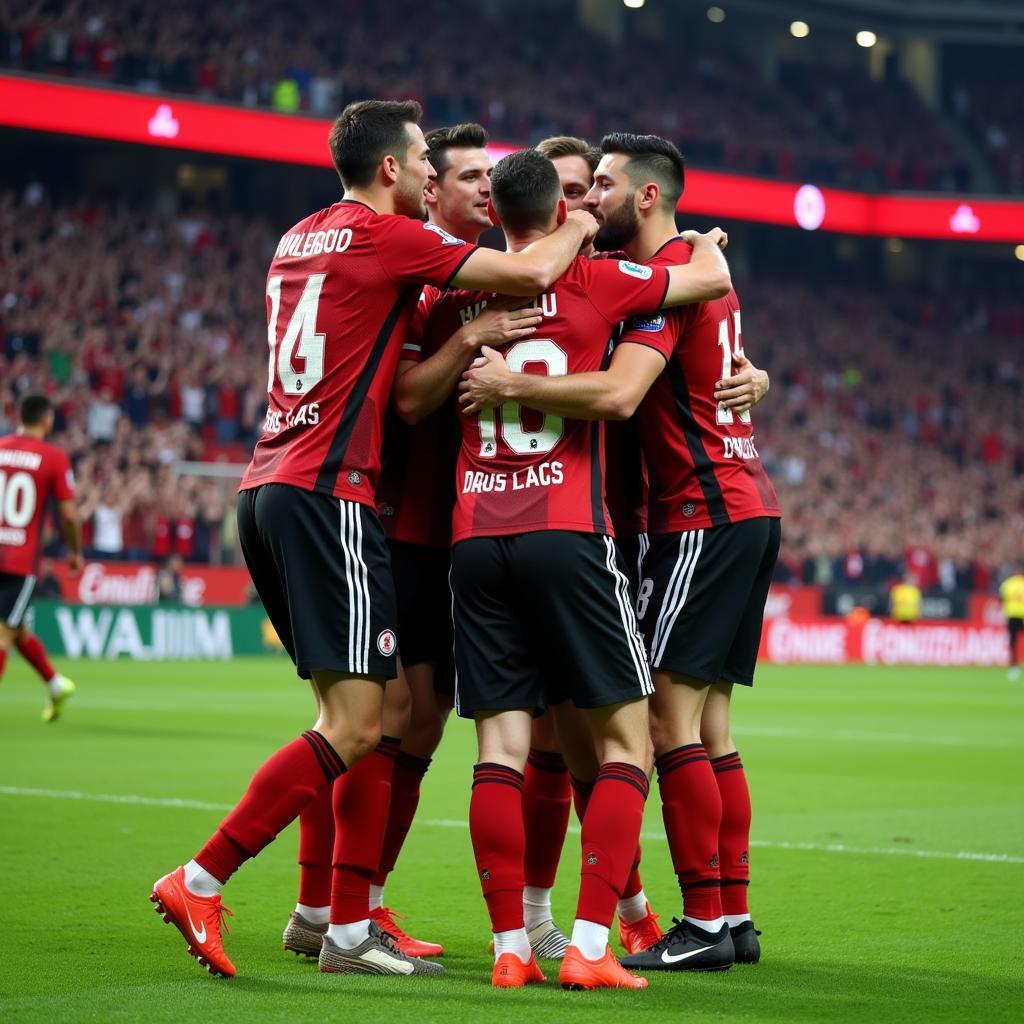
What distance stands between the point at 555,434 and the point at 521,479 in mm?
172

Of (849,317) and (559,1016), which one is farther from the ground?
(849,317)

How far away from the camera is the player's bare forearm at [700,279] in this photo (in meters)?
5.34

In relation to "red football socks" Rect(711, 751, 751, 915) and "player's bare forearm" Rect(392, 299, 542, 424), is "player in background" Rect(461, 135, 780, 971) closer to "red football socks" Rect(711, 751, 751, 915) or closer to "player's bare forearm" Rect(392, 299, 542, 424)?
"red football socks" Rect(711, 751, 751, 915)

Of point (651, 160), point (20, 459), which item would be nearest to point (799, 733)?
point (20, 459)

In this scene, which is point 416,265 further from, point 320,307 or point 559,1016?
point 559,1016

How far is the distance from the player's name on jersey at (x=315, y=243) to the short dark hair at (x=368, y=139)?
19 centimetres

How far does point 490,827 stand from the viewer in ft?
16.3

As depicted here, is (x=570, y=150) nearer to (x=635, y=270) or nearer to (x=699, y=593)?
(x=635, y=270)

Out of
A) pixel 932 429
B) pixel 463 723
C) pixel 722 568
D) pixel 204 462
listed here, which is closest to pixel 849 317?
pixel 932 429

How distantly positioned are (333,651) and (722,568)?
4.25ft

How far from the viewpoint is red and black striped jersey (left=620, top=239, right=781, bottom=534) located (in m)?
5.58

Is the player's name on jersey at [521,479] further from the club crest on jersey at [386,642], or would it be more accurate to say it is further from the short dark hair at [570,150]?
the short dark hair at [570,150]

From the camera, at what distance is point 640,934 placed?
5742 millimetres

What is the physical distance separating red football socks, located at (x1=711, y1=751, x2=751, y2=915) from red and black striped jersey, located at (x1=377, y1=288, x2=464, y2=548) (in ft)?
3.86
